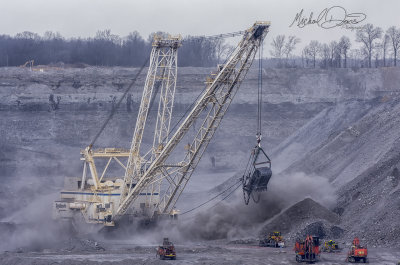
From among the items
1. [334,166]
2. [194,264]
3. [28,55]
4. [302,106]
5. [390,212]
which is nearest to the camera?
[194,264]

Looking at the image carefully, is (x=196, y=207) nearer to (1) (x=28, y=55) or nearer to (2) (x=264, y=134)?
(2) (x=264, y=134)

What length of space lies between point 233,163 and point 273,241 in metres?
35.1

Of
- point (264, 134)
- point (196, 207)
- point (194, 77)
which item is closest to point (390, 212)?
point (196, 207)

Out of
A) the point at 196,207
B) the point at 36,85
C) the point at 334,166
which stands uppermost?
the point at 36,85

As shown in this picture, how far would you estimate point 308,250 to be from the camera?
26.8 m

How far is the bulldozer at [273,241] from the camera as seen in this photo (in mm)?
31609

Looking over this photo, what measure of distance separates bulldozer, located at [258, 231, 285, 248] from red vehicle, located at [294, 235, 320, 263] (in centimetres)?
433

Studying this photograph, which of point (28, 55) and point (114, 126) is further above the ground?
point (28, 55)

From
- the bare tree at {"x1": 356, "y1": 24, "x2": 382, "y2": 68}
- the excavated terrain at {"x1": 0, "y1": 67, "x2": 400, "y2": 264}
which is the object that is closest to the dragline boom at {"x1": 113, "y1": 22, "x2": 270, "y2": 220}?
the excavated terrain at {"x1": 0, "y1": 67, "x2": 400, "y2": 264}

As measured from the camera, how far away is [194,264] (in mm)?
26734

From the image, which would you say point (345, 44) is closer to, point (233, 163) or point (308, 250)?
point (233, 163)

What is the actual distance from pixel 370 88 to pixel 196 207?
122 ft

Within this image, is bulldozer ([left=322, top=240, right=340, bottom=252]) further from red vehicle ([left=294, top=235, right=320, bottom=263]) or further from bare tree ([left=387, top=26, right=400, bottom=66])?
bare tree ([left=387, top=26, right=400, bottom=66])

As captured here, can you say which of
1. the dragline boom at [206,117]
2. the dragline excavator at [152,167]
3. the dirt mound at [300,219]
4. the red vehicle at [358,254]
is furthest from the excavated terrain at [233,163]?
the dragline boom at [206,117]
